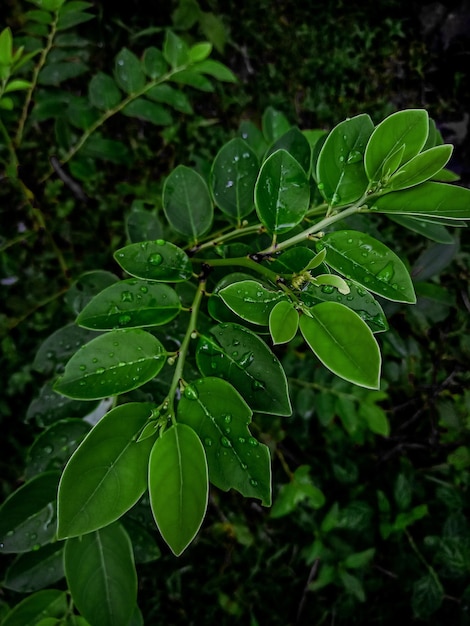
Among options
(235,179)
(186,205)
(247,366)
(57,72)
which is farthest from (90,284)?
(57,72)

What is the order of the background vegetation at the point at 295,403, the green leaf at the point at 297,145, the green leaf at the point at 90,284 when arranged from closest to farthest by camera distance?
the green leaf at the point at 297,145
the green leaf at the point at 90,284
the background vegetation at the point at 295,403

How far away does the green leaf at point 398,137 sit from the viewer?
0.70 meters

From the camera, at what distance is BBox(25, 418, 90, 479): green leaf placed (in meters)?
0.95

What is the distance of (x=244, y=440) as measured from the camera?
2.26 feet

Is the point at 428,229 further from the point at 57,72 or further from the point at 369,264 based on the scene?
the point at 57,72

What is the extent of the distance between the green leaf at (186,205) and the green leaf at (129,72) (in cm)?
45

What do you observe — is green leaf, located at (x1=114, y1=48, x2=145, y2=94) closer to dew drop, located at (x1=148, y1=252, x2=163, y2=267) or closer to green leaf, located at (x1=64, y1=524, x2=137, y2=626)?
dew drop, located at (x1=148, y1=252, x2=163, y2=267)

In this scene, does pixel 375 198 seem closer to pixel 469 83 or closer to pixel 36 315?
pixel 36 315

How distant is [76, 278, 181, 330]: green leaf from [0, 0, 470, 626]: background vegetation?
67 centimetres

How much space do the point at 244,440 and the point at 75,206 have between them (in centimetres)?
132

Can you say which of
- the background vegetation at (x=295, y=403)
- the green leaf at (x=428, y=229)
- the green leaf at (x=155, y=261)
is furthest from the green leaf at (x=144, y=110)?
the green leaf at (x=428, y=229)

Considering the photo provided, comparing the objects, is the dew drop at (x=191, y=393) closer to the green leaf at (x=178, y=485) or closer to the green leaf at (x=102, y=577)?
the green leaf at (x=178, y=485)

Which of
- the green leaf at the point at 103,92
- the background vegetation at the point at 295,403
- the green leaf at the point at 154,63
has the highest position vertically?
the green leaf at the point at 154,63

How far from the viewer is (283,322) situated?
2.11ft
